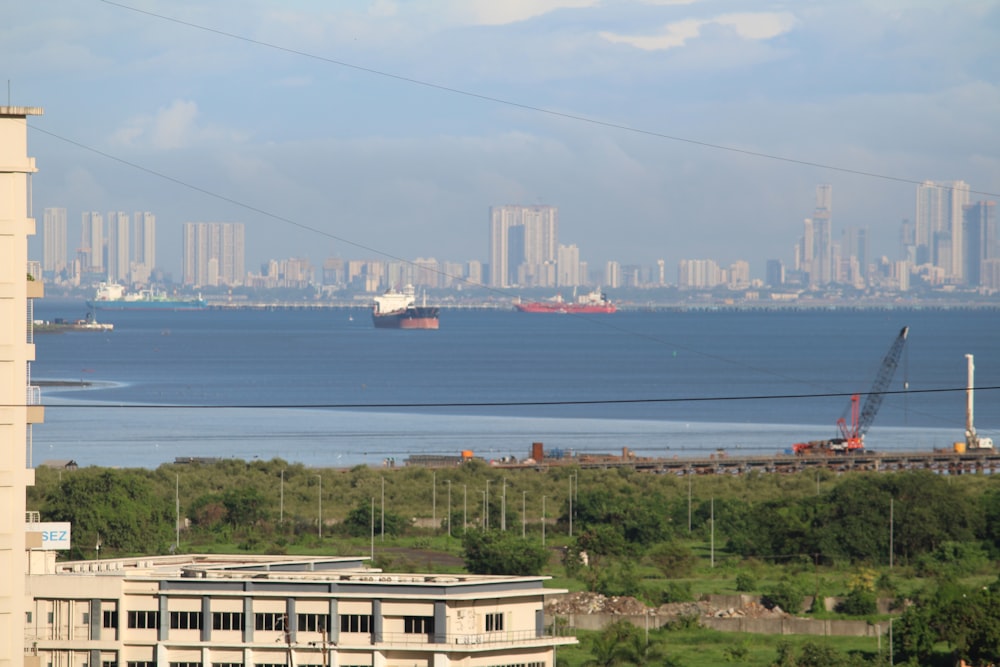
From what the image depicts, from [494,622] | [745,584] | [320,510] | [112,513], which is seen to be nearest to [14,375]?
[494,622]

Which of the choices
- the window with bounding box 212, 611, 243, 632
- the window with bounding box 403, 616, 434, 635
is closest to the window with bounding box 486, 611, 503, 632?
the window with bounding box 403, 616, 434, 635

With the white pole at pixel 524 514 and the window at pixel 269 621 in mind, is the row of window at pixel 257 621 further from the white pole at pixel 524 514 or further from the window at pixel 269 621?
the white pole at pixel 524 514

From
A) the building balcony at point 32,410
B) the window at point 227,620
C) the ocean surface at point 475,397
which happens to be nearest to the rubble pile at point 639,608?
the ocean surface at point 475,397

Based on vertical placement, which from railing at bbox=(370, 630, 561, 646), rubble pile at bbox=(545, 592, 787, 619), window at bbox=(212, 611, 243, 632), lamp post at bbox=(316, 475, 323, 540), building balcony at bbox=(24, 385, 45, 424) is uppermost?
building balcony at bbox=(24, 385, 45, 424)

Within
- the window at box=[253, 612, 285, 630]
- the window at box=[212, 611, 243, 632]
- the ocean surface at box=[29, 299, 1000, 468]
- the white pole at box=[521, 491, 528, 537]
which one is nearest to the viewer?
the window at box=[253, 612, 285, 630]

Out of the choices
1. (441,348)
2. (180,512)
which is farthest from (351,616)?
(441,348)

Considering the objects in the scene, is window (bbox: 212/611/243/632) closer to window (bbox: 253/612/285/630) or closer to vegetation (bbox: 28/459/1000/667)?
window (bbox: 253/612/285/630)

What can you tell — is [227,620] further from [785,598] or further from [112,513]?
[112,513]
